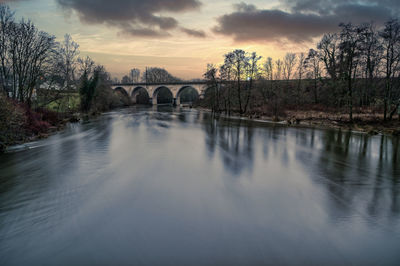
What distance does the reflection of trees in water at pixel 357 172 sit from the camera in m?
7.12

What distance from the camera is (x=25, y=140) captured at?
682 inches

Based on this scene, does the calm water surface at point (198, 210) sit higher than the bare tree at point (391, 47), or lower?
lower

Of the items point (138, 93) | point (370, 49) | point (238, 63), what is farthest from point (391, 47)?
point (138, 93)

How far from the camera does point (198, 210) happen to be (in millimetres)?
6805

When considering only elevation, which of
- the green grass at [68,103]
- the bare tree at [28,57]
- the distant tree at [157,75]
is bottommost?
the green grass at [68,103]

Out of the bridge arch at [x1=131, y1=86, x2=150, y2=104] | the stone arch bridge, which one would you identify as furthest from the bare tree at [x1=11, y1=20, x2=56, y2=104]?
the bridge arch at [x1=131, y1=86, x2=150, y2=104]

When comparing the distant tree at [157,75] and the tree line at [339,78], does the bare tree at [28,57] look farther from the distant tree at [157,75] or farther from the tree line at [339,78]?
the distant tree at [157,75]

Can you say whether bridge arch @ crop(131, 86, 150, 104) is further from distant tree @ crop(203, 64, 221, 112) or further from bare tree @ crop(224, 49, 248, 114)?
bare tree @ crop(224, 49, 248, 114)

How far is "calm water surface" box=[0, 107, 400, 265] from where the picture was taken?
4895 millimetres

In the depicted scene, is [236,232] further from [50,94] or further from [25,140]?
[50,94]

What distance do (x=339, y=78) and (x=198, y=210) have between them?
109 feet

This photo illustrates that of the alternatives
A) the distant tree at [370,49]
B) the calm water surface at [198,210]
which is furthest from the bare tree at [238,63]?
the calm water surface at [198,210]

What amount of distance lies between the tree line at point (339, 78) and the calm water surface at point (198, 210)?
15312mm

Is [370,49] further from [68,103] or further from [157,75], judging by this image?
[157,75]
